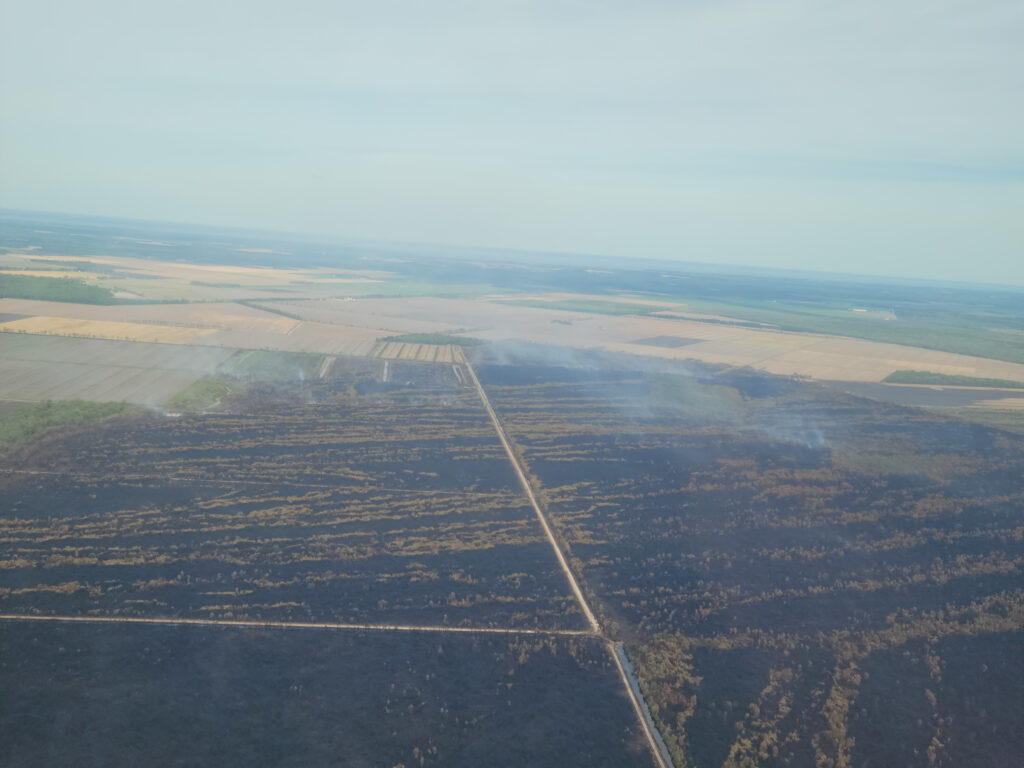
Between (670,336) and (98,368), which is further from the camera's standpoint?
(670,336)

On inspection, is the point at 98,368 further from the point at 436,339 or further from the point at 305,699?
the point at 305,699

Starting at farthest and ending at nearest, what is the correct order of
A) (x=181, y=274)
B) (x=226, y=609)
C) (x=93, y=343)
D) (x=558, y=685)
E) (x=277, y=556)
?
(x=181, y=274) < (x=93, y=343) < (x=277, y=556) < (x=226, y=609) < (x=558, y=685)

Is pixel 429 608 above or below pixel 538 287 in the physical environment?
below

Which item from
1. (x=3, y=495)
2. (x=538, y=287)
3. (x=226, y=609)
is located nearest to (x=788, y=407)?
(x=226, y=609)

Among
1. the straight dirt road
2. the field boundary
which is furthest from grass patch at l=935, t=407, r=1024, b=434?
the field boundary

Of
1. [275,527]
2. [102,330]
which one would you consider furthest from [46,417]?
[102,330]

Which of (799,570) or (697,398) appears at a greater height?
(697,398)

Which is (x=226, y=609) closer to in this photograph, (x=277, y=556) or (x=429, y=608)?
(x=277, y=556)
